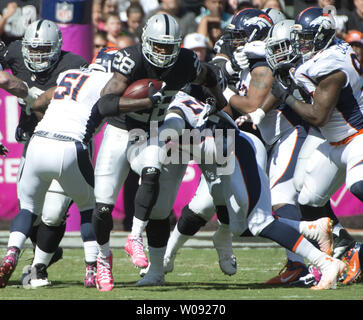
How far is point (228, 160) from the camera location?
5.94m

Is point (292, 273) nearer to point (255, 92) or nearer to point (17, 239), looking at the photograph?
point (255, 92)

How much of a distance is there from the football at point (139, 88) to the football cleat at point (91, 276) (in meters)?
1.28

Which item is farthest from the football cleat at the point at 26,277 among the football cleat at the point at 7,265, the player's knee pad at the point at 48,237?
the football cleat at the point at 7,265

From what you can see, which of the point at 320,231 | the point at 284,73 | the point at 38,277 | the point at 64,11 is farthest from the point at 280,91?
the point at 64,11

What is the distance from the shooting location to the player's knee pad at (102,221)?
5991 millimetres

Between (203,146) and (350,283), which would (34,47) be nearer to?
(203,146)

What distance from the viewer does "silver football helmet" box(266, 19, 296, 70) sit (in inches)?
263

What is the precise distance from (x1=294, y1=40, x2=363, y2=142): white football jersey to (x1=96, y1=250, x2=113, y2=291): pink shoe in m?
1.87

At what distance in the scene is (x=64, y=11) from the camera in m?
9.71

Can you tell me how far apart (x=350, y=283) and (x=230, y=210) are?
1202 millimetres

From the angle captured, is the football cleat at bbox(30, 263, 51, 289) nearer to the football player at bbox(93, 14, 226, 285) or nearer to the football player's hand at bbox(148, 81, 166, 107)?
the football player at bbox(93, 14, 226, 285)

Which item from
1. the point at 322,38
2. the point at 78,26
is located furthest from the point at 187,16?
the point at 322,38

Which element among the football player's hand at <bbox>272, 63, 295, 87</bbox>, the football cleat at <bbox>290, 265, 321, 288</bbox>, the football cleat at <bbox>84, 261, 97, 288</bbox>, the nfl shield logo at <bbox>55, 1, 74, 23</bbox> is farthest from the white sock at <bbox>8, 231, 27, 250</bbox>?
the nfl shield logo at <bbox>55, 1, 74, 23</bbox>

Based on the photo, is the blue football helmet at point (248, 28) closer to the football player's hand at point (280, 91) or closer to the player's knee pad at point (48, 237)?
the football player's hand at point (280, 91)
